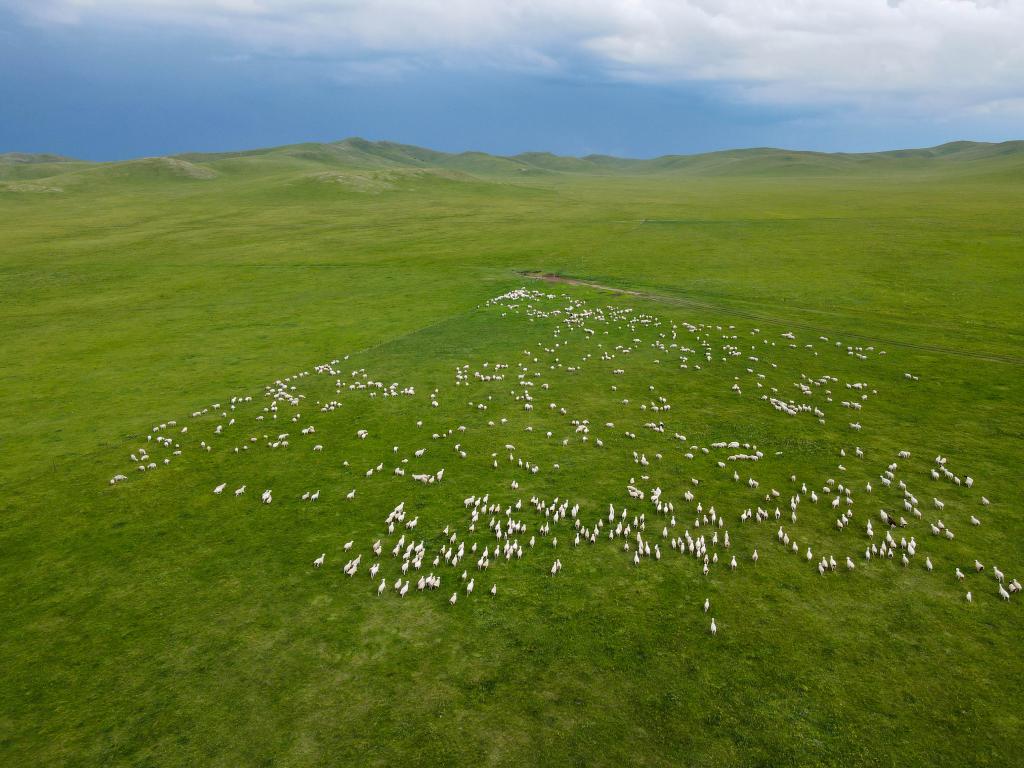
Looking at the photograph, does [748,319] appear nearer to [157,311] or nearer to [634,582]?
[634,582]

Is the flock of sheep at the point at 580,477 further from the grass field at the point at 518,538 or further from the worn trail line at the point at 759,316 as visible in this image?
the worn trail line at the point at 759,316

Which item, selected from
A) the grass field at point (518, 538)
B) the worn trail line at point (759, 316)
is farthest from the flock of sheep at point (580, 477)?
the worn trail line at point (759, 316)

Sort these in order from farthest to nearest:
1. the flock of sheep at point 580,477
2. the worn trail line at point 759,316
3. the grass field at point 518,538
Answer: the worn trail line at point 759,316 → the flock of sheep at point 580,477 → the grass field at point 518,538

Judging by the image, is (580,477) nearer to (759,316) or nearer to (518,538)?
(518,538)

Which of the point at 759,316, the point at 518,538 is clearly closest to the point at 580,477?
the point at 518,538

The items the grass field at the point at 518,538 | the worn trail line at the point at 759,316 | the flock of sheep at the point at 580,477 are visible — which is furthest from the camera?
the worn trail line at the point at 759,316

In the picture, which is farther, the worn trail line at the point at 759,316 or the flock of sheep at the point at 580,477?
the worn trail line at the point at 759,316

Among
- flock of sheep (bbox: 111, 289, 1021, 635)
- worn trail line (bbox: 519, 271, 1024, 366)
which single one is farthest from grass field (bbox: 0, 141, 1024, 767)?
worn trail line (bbox: 519, 271, 1024, 366)
